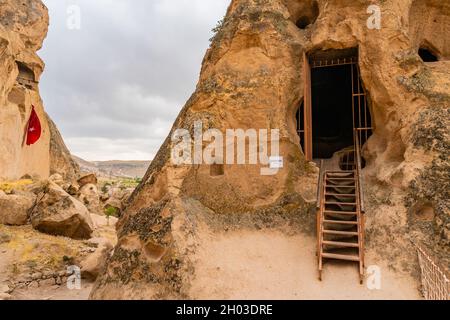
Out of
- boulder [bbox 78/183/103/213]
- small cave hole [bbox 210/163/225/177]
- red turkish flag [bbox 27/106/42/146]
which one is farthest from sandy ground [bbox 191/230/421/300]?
red turkish flag [bbox 27/106/42/146]

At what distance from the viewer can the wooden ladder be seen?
23.1ft

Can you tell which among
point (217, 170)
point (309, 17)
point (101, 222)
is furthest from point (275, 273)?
point (101, 222)

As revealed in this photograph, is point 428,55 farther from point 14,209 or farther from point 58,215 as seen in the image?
point 14,209

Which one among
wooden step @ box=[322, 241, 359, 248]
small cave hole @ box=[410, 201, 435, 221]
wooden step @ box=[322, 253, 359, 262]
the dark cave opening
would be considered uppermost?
the dark cave opening

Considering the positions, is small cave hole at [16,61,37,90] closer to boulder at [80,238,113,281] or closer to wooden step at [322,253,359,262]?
boulder at [80,238,113,281]

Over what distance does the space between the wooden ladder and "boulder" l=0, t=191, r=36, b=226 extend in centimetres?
1394

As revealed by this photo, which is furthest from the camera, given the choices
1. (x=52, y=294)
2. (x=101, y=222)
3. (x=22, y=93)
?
(x=22, y=93)

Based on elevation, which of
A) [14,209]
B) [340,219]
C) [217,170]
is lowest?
[14,209]

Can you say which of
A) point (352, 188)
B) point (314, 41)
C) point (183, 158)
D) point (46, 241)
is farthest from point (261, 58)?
point (46, 241)

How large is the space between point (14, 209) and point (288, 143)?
43.7 ft

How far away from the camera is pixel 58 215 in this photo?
15.6 m

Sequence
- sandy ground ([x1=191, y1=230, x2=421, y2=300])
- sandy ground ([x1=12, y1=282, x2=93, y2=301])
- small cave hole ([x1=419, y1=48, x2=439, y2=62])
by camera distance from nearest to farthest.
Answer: sandy ground ([x1=191, y1=230, x2=421, y2=300]), sandy ground ([x1=12, y1=282, x2=93, y2=301]), small cave hole ([x1=419, y1=48, x2=439, y2=62])

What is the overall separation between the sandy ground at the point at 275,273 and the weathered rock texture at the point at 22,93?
17104 millimetres

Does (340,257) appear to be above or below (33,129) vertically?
below
